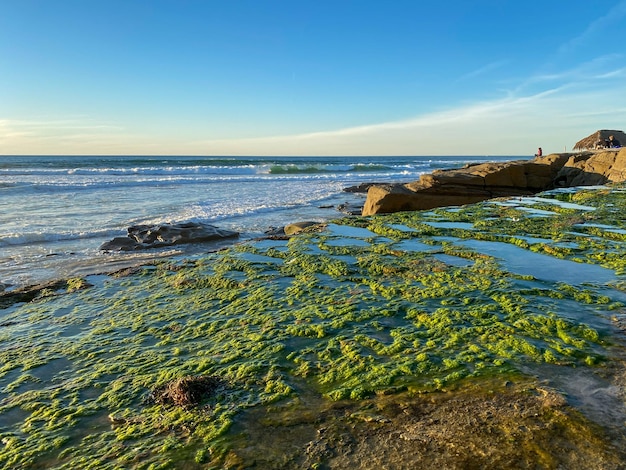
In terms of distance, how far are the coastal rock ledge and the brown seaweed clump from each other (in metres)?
9.72

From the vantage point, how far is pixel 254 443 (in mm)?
2406

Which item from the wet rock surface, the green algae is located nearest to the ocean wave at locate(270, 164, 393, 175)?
the green algae

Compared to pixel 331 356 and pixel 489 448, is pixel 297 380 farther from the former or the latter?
pixel 489 448

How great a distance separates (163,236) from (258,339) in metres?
6.82

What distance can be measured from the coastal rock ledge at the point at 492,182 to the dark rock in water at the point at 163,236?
15.5 ft

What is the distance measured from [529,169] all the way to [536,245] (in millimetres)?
10757

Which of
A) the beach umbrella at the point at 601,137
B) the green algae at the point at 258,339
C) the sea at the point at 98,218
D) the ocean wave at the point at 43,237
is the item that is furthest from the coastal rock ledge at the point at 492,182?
the beach umbrella at the point at 601,137

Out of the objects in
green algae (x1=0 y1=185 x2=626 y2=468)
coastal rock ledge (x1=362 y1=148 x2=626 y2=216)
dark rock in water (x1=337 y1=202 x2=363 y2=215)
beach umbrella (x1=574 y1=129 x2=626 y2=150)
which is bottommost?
dark rock in water (x1=337 y1=202 x2=363 y2=215)

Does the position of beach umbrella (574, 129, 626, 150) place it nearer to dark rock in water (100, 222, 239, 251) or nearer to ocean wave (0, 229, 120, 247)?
dark rock in water (100, 222, 239, 251)

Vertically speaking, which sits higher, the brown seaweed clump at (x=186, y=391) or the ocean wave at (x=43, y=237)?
the brown seaweed clump at (x=186, y=391)

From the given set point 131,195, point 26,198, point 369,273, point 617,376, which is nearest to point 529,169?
point 369,273

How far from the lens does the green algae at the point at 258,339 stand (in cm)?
268

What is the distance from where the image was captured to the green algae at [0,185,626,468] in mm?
2680

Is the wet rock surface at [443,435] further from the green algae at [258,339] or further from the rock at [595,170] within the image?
the rock at [595,170]
